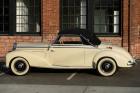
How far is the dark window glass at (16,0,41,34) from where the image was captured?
18.2 metres

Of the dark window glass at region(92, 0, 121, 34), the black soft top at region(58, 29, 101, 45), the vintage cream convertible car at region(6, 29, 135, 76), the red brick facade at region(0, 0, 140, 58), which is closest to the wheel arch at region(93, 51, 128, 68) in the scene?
the vintage cream convertible car at region(6, 29, 135, 76)

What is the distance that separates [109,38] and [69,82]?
5341 millimetres

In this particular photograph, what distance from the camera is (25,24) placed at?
18.3 metres

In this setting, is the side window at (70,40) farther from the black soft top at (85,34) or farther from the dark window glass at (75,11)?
the dark window glass at (75,11)

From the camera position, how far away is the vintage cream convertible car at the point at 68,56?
13.8 m

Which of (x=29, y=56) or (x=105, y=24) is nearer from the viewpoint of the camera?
(x=29, y=56)

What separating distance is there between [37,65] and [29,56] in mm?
372

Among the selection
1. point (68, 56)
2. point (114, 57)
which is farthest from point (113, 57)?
point (68, 56)

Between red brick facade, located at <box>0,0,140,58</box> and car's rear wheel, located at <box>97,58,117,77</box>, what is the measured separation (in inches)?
153

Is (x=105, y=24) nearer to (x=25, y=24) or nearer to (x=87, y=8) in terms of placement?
(x=87, y=8)

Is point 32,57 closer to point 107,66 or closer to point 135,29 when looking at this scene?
point 107,66

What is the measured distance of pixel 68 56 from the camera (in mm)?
13977

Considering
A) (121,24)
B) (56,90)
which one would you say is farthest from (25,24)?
(56,90)

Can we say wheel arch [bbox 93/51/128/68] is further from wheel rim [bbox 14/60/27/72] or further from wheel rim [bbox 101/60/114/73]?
wheel rim [bbox 14/60/27/72]
